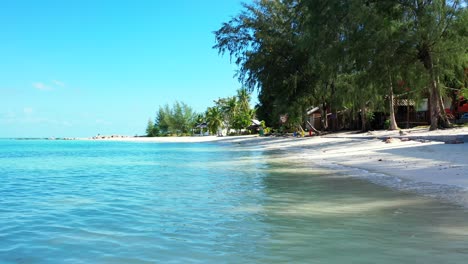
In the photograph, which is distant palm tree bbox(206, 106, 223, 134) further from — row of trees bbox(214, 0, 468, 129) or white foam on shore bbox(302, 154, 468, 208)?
white foam on shore bbox(302, 154, 468, 208)

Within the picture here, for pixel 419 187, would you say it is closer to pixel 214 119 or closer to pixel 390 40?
pixel 390 40

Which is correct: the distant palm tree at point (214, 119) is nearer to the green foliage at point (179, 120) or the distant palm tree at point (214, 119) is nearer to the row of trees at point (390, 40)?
the green foliage at point (179, 120)

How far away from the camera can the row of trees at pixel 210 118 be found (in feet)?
266

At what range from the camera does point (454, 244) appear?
4293mm

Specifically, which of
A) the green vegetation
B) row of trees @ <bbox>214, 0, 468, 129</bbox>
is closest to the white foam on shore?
row of trees @ <bbox>214, 0, 468, 129</bbox>

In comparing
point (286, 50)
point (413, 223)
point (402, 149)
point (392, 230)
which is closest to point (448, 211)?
point (413, 223)

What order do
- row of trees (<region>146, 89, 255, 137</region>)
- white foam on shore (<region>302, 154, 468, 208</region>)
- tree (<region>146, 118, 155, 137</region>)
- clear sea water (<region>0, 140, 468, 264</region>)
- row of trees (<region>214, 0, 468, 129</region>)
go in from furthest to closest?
tree (<region>146, 118, 155, 137</region>) → row of trees (<region>146, 89, 255, 137</region>) → row of trees (<region>214, 0, 468, 129</region>) → white foam on shore (<region>302, 154, 468, 208</region>) → clear sea water (<region>0, 140, 468, 264</region>)

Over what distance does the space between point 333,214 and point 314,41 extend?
56.3ft

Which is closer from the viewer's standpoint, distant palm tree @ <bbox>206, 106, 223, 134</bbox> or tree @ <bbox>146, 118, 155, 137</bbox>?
distant palm tree @ <bbox>206, 106, 223, 134</bbox>

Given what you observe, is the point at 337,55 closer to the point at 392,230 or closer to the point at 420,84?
the point at 420,84

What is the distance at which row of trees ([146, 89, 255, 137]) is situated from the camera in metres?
81.2

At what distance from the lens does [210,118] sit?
3509 inches

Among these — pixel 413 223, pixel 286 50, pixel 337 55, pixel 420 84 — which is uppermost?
pixel 286 50

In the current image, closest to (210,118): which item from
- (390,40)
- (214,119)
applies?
(214,119)
